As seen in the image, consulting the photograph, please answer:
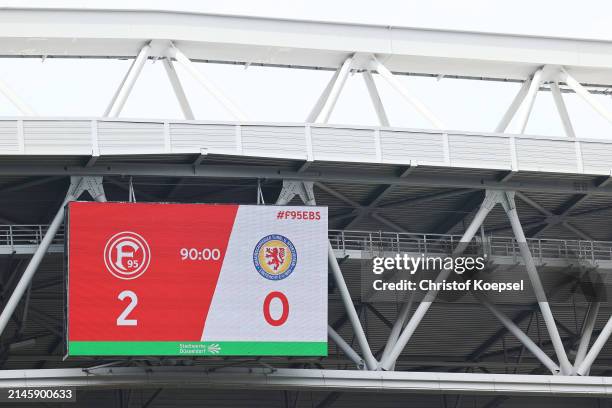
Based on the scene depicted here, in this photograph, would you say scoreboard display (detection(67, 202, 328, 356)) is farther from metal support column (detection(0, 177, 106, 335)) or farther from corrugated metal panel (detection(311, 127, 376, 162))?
corrugated metal panel (detection(311, 127, 376, 162))

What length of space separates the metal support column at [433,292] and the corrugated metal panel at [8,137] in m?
12.4

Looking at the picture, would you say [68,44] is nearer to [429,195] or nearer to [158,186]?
[158,186]

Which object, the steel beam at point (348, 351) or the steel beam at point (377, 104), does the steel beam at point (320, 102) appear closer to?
the steel beam at point (377, 104)

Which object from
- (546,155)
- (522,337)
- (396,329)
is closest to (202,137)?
(396,329)

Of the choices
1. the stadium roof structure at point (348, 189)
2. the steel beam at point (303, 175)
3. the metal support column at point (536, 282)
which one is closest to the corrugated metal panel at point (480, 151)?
the stadium roof structure at point (348, 189)

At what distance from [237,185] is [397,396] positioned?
1166 centimetres

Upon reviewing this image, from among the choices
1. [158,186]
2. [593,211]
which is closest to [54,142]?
[158,186]

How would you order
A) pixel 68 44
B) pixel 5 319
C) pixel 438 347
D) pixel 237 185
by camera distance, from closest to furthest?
pixel 5 319, pixel 237 185, pixel 68 44, pixel 438 347

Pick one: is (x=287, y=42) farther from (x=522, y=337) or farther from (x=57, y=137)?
(x=522, y=337)

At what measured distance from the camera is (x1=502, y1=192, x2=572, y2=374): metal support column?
130 feet

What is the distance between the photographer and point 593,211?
143 feet

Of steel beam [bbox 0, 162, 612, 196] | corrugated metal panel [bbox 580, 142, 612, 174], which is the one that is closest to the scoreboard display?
steel beam [bbox 0, 162, 612, 196]

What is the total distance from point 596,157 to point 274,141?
34.7ft

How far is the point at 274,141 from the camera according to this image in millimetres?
38500
